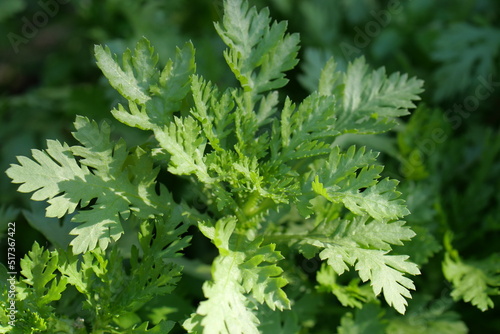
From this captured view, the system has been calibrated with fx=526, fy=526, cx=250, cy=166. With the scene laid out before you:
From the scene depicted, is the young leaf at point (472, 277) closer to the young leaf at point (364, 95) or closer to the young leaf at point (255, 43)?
the young leaf at point (364, 95)

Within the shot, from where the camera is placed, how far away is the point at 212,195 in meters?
1.53

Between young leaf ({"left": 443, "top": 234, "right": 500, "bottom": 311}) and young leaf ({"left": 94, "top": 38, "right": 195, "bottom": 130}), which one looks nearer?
young leaf ({"left": 94, "top": 38, "right": 195, "bottom": 130})

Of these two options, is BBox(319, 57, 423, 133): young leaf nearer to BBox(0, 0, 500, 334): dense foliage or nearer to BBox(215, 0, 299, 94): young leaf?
BBox(0, 0, 500, 334): dense foliage

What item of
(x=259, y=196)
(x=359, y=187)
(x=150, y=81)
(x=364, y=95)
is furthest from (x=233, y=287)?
(x=364, y=95)

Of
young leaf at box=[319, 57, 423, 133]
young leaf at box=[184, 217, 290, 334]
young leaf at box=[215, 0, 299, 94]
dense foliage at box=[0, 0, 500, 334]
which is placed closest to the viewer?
young leaf at box=[184, 217, 290, 334]

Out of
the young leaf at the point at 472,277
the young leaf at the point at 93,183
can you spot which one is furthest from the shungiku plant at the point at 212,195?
the young leaf at the point at 472,277

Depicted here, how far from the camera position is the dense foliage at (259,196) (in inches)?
52.8

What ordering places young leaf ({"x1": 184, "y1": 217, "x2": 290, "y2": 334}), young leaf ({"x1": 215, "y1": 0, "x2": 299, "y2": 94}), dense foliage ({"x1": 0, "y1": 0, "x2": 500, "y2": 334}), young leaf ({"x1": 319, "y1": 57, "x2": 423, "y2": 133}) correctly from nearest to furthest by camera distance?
young leaf ({"x1": 184, "y1": 217, "x2": 290, "y2": 334}) < dense foliage ({"x1": 0, "y1": 0, "x2": 500, "y2": 334}) < young leaf ({"x1": 215, "y1": 0, "x2": 299, "y2": 94}) < young leaf ({"x1": 319, "y1": 57, "x2": 423, "y2": 133})

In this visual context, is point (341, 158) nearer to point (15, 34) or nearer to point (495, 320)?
point (495, 320)

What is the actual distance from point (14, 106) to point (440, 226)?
213 cm

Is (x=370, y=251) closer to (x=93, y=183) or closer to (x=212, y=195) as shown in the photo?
(x=212, y=195)

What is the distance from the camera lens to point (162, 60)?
8.20 feet

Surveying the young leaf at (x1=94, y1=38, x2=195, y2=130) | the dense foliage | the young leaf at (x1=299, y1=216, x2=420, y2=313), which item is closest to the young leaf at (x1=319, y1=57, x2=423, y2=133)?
the dense foliage

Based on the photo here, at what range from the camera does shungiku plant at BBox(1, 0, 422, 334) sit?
51.9 inches
